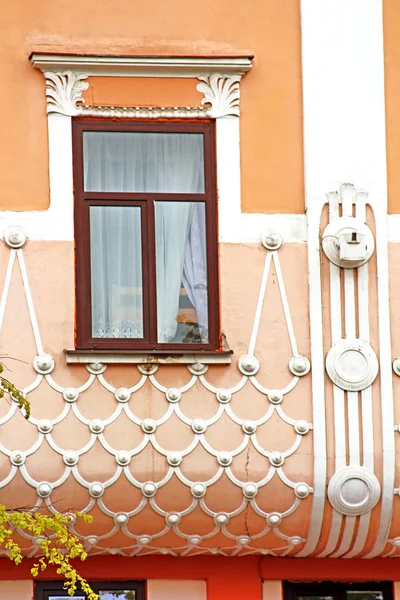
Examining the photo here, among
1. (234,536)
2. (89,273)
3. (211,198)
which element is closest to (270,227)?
(211,198)

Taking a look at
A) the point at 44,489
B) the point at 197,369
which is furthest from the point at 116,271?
the point at 44,489

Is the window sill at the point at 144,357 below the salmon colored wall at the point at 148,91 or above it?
below

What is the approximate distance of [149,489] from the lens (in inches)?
635

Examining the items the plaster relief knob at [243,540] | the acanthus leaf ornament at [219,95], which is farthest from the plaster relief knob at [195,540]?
the acanthus leaf ornament at [219,95]

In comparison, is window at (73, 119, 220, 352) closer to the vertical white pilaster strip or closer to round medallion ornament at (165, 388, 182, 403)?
round medallion ornament at (165, 388, 182, 403)

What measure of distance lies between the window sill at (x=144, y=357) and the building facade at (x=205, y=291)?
0.08ft

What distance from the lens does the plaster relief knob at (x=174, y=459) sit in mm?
16156

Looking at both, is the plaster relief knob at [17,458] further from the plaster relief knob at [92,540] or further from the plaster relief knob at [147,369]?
the plaster relief knob at [147,369]

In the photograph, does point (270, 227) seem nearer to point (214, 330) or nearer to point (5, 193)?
point (214, 330)

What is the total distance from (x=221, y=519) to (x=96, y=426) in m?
1.32

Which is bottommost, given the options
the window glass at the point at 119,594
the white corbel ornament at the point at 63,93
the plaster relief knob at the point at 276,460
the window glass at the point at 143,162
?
the window glass at the point at 119,594

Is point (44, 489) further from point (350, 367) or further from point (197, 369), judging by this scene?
point (350, 367)

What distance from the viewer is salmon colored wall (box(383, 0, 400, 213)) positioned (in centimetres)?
1692

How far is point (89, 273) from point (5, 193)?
3.28 ft
